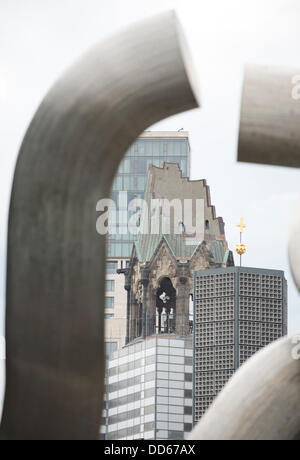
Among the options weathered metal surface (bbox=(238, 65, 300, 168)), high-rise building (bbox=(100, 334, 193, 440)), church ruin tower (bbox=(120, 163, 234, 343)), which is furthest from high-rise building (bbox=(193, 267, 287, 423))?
weathered metal surface (bbox=(238, 65, 300, 168))

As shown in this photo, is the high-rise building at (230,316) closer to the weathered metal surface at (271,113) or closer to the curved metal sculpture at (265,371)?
the curved metal sculpture at (265,371)

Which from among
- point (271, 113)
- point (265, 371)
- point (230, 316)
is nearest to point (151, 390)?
point (230, 316)

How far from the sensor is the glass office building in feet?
328

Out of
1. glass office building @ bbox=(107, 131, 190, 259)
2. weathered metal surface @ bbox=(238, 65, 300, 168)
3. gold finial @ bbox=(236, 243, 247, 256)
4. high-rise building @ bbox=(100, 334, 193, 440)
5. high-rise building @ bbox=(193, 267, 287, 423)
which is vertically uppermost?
glass office building @ bbox=(107, 131, 190, 259)

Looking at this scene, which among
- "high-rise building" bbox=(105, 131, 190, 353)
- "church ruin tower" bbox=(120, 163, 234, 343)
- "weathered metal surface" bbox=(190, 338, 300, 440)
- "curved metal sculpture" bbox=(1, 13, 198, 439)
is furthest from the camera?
"high-rise building" bbox=(105, 131, 190, 353)

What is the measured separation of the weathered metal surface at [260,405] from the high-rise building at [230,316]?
275ft

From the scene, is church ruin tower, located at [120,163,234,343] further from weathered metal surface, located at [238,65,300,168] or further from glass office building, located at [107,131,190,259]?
weathered metal surface, located at [238,65,300,168]

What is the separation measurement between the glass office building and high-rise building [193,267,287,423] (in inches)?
554

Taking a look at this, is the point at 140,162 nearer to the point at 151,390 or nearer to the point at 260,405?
the point at 151,390

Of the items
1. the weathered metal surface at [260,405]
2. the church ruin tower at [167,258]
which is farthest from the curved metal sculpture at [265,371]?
the church ruin tower at [167,258]

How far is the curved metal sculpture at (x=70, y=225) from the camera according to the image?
455 centimetres

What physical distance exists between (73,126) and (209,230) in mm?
88473
